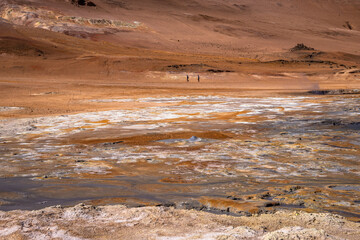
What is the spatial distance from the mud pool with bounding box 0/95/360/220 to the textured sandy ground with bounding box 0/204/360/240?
0.82 feet

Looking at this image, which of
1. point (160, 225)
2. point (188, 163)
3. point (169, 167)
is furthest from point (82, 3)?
point (160, 225)

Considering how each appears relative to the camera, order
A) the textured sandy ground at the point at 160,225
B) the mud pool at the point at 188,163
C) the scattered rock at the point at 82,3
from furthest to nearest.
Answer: the scattered rock at the point at 82,3
the mud pool at the point at 188,163
the textured sandy ground at the point at 160,225

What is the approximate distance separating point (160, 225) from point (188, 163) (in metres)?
2.06

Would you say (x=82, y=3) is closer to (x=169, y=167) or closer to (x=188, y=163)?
(x=188, y=163)

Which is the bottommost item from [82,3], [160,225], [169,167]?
[169,167]

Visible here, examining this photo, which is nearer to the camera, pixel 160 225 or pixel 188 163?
pixel 160 225

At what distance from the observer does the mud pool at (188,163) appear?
348 centimetres

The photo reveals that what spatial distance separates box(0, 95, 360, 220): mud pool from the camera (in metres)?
3.48

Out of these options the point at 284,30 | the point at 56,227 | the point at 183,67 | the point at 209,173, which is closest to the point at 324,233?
the point at 56,227

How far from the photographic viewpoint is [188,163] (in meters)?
4.86

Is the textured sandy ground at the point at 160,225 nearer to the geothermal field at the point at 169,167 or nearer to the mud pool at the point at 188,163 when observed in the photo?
the geothermal field at the point at 169,167

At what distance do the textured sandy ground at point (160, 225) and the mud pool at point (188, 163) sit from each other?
25 centimetres

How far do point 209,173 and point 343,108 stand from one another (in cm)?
726

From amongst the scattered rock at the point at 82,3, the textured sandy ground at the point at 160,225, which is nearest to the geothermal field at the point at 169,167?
the textured sandy ground at the point at 160,225
